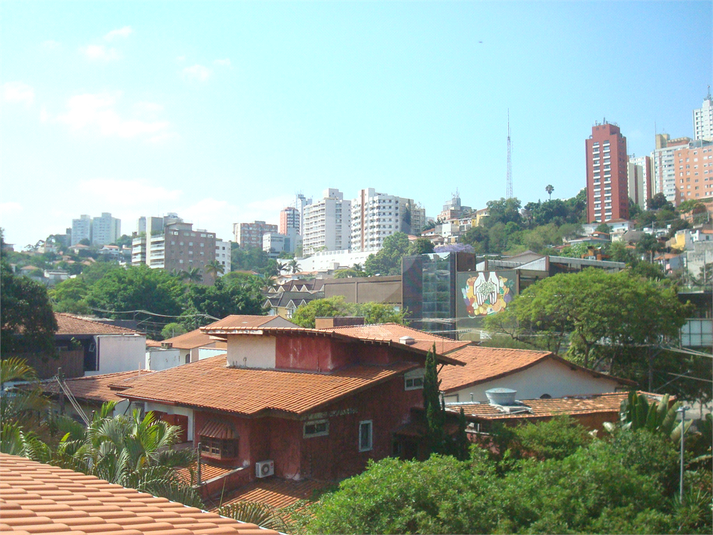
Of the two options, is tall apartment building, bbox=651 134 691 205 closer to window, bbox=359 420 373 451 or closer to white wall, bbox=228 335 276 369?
white wall, bbox=228 335 276 369

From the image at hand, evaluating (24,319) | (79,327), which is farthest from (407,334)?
(24,319)

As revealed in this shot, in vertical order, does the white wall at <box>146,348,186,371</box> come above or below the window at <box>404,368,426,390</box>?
below

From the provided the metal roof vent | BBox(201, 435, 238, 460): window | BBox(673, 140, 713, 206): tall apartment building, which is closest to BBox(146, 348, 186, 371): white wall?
BBox(201, 435, 238, 460): window

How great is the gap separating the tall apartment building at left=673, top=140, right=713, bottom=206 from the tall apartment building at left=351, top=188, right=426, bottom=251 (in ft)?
207

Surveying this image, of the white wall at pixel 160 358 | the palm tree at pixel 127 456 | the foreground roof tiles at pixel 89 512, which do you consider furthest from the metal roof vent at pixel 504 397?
the white wall at pixel 160 358

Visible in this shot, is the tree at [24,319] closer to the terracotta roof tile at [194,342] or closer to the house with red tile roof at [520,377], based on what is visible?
the terracotta roof tile at [194,342]

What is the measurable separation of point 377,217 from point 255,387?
139893 mm

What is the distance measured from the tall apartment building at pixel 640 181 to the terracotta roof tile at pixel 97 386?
476ft

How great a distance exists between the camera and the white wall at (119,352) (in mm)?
30797

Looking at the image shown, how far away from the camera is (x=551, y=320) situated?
3719 centimetres

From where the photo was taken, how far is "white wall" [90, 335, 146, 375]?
30797 mm

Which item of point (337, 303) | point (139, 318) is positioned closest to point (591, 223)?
point (337, 303)

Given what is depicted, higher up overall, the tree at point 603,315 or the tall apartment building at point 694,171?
the tall apartment building at point 694,171

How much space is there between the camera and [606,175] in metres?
131
